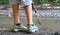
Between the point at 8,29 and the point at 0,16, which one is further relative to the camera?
the point at 0,16

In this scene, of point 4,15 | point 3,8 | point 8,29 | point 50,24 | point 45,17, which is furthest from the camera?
point 3,8

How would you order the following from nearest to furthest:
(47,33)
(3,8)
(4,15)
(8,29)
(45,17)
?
(47,33)
(8,29)
(45,17)
(4,15)
(3,8)

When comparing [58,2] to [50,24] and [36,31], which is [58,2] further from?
[36,31]

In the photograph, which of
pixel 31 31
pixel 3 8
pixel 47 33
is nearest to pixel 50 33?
pixel 47 33

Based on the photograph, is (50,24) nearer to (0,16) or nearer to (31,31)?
(31,31)

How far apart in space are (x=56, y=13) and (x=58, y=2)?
3.35 feet

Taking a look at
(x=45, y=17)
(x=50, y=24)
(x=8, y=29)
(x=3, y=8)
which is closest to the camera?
(x=8, y=29)

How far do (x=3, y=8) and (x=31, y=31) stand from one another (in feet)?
8.83

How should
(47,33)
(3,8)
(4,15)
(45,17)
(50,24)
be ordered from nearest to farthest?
1. (47,33)
2. (50,24)
3. (45,17)
4. (4,15)
5. (3,8)

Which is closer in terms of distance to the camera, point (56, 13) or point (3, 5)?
point (56, 13)

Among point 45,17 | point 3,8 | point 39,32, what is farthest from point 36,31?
point 3,8

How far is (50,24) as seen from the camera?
443 centimetres

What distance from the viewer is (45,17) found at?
520 centimetres

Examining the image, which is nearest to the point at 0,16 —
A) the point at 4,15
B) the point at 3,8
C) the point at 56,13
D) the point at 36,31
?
the point at 4,15
